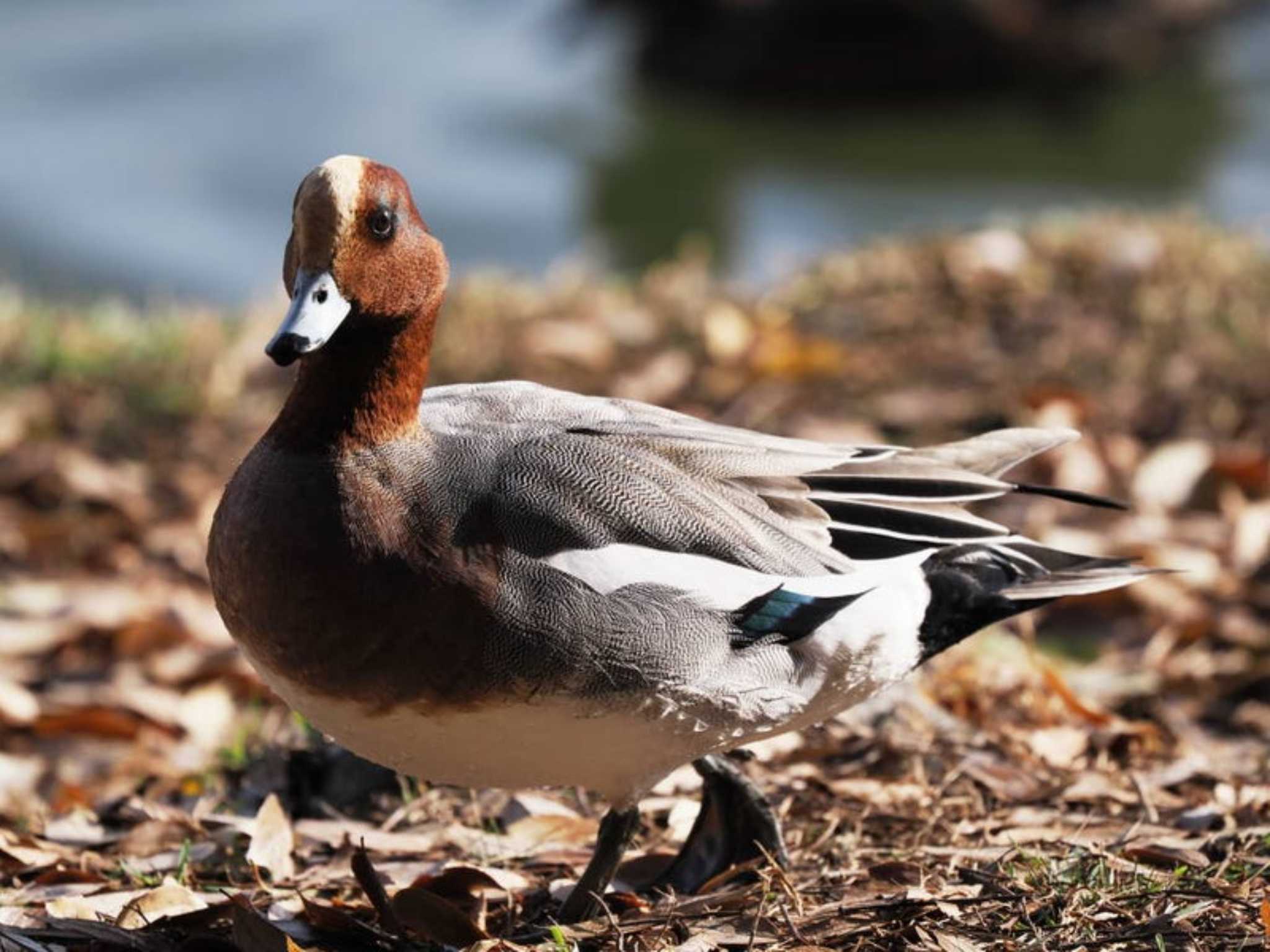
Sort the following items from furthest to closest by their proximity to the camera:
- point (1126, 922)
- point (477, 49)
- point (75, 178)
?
point (477, 49)
point (75, 178)
point (1126, 922)

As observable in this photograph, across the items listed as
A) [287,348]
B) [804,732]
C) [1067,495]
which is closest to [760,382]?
[804,732]

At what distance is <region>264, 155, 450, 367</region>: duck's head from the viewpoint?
2691mm

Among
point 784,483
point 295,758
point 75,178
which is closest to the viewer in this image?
point 784,483

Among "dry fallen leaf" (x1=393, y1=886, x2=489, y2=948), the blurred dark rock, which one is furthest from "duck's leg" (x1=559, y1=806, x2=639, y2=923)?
the blurred dark rock

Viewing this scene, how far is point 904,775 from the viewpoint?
3.65m

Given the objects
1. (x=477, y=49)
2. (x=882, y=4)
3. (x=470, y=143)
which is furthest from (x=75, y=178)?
(x=882, y=4)

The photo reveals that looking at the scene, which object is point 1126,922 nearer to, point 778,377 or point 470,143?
point 778,377

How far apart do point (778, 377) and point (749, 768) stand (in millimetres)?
2326

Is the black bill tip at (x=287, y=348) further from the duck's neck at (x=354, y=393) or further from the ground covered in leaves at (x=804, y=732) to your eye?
the ground covered in leaves at (x=804, y=732)

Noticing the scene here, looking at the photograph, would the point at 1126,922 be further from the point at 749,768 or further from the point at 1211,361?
the point at 1211,361

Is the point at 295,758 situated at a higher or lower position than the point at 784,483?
lower

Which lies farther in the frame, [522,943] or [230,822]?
[230,822]

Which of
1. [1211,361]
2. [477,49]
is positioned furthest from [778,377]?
[477,49]

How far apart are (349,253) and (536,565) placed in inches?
19.5
